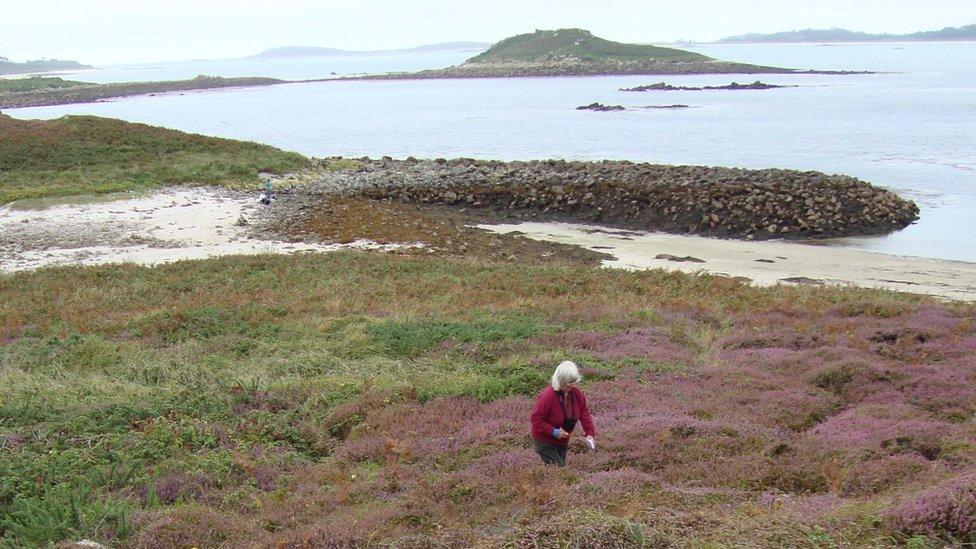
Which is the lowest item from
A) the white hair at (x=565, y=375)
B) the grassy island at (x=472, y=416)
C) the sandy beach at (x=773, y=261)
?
the sandy beach at (x=773, y=261)

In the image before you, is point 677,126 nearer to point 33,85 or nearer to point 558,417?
point 558,417

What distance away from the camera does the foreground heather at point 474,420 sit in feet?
24.2

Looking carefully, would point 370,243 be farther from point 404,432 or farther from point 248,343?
point 404,432

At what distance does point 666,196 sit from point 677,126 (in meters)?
45.9

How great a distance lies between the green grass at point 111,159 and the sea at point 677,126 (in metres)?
15.9

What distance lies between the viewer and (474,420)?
434 inches

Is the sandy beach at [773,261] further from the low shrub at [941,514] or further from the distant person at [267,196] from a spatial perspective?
the low shrub at [941,514]

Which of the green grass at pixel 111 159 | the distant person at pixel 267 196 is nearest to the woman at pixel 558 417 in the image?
the distant person at pixel 267 196

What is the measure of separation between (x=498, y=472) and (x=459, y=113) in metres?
95.9

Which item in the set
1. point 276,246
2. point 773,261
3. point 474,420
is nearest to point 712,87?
point 773,261

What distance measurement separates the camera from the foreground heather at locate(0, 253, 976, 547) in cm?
736

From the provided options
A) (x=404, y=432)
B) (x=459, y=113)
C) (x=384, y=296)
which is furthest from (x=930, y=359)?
(x=459, y=113)

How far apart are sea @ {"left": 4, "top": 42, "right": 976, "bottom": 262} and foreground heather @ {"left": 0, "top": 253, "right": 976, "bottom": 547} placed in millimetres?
20545

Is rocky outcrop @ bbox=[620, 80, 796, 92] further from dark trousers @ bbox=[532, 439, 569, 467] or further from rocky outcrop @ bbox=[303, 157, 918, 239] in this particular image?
dark trousers @ bbox=[532, 439, 569, 467]
